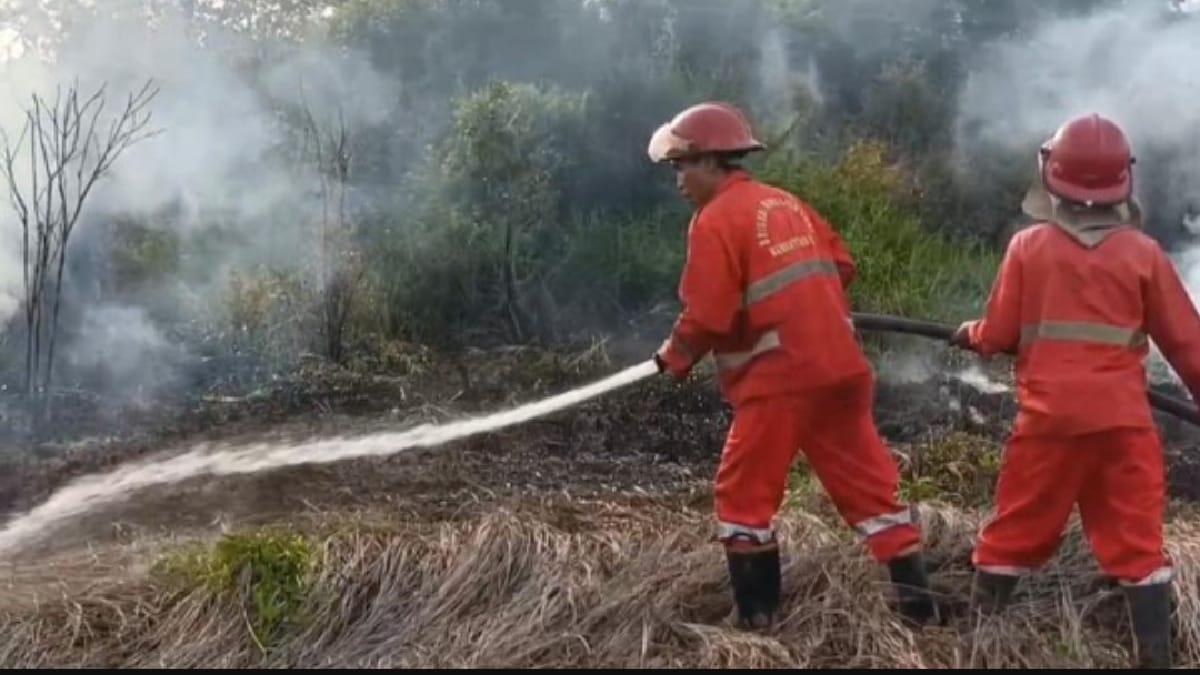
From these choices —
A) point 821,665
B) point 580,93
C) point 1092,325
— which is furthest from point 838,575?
point 580,93

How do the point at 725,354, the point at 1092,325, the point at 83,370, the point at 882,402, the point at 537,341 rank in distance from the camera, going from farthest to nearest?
the point at 537,341
the point at 83,370
the point at 882,402
the point at 725,354
the point at 1092,325

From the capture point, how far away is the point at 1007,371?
909 centimetres

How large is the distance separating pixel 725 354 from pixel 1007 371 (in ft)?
14.7

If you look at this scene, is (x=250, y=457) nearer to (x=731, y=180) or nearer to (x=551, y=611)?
(x=551, y=611)

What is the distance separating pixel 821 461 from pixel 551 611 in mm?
1015

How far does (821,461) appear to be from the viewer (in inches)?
199

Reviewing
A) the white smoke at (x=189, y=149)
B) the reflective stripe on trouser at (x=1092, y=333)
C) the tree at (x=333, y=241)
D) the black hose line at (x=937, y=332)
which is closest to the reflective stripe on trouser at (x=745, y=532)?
the black hose line at (x=937, y=332)

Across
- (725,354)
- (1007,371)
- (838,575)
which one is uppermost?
(725,354)

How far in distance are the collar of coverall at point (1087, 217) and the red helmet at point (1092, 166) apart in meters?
0.03

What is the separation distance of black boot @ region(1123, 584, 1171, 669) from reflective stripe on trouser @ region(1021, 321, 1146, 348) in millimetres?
733

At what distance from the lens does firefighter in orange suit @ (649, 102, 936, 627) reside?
16.0ft

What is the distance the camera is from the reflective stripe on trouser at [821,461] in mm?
4883

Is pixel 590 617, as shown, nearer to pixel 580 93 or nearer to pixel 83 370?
pixel 83 370

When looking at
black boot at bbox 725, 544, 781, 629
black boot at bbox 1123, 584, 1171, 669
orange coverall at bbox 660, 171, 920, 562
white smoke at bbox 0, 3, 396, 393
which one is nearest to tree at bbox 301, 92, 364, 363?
white smoke at bbox 0, 3, 396, 393
